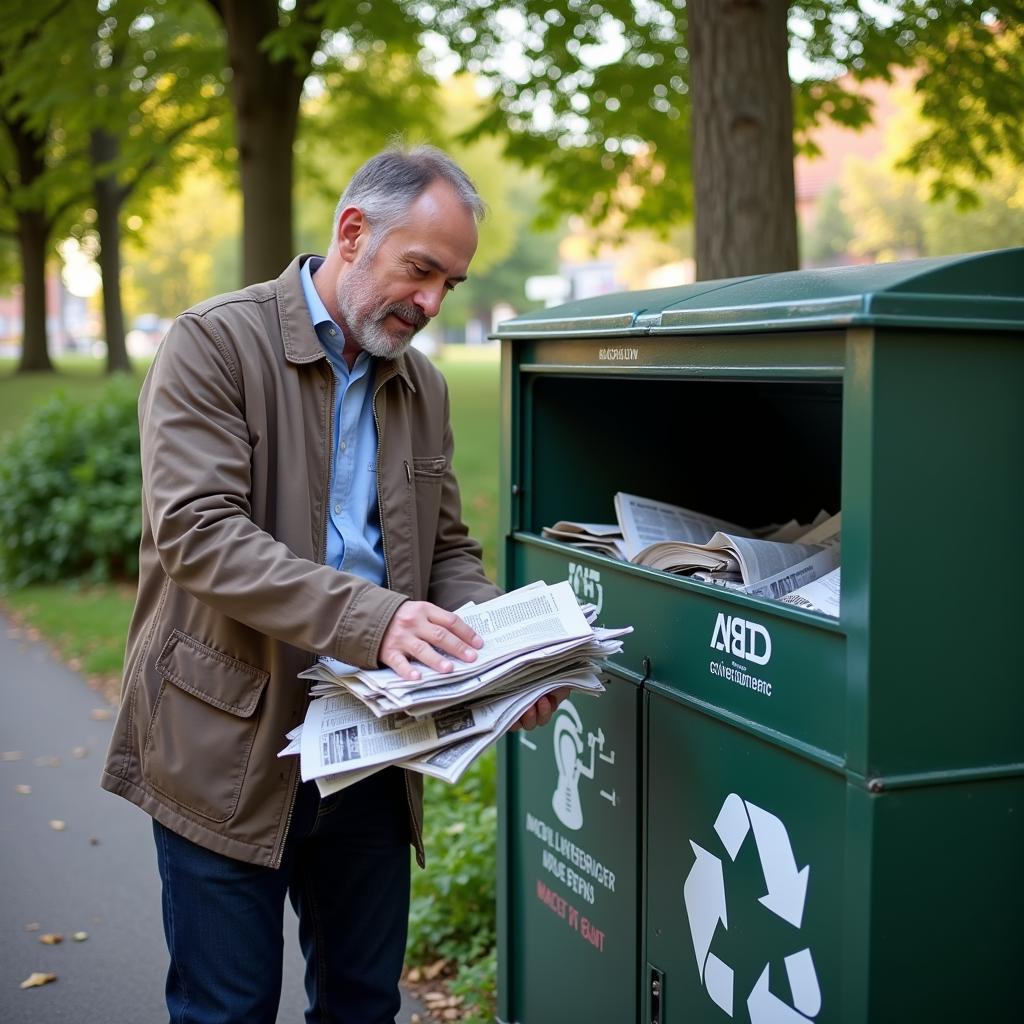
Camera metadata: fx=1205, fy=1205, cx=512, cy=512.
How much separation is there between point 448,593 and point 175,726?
0.65 meters

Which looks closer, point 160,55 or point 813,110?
point 813,110

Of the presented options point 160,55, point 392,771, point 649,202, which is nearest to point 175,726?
point 392,771

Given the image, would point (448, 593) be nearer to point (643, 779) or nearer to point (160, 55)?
point (643, 779)

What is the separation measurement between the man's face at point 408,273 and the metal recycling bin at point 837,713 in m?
0.38

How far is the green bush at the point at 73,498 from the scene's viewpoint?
9156mm

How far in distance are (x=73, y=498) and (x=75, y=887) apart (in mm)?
5274

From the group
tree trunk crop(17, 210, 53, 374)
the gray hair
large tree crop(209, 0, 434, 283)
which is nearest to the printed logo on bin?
the gray hair

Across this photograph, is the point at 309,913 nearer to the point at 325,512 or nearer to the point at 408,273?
the point at 325,512

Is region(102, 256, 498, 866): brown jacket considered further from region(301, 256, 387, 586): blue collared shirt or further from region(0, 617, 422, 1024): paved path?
region(0, 617, 422, 1024): paved path

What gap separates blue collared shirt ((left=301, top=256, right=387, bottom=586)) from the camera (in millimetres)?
2369

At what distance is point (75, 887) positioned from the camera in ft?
14.4

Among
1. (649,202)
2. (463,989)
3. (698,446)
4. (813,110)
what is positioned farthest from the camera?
(649,202)

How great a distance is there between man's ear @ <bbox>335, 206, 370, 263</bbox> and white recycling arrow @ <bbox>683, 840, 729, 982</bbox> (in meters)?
1.32

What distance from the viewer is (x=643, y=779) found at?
2494 millimetres
